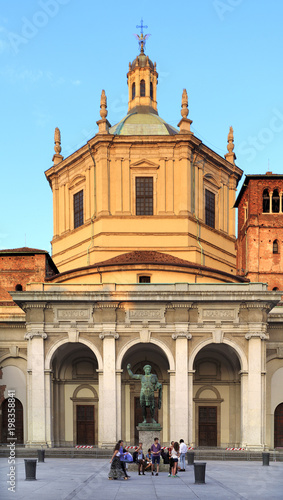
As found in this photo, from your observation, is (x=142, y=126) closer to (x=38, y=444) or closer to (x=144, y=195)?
(x=144, y=195)

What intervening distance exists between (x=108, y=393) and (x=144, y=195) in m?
12.9

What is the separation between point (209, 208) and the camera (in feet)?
143

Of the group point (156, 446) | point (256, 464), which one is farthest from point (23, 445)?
point (156, 446)

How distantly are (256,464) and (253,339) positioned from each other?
24.5 feet

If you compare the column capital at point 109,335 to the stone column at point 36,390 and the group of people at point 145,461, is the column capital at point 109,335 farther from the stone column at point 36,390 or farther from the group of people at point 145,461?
the group of people at point 145,461

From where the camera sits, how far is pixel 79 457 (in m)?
31.2

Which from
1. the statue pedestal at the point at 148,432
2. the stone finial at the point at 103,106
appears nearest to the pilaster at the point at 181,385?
the statue pedestal at the point at 148,432

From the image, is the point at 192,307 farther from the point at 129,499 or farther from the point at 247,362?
the point at 129,499

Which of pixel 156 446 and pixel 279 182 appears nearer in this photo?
pixel 156 446

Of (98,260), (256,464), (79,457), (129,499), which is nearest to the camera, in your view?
(129,499)

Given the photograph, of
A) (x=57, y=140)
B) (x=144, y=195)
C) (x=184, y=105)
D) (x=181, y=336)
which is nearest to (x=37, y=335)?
(x=181, y=336)

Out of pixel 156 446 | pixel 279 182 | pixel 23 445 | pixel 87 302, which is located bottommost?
pixel 23 445

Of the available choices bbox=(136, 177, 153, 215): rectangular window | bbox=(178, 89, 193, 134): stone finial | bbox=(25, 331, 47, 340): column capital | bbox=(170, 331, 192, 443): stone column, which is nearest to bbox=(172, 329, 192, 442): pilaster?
bbox=(170, 331, 192, 443): stone column

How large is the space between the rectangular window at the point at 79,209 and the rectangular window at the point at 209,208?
772 cm
